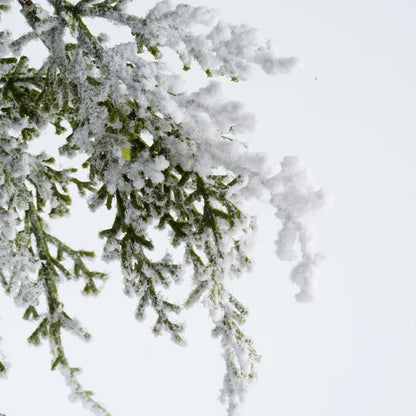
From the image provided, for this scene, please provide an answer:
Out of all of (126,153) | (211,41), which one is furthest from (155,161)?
(211,41)

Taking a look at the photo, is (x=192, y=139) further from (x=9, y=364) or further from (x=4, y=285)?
(x=9, y=364)

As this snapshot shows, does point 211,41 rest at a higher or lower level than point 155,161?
higher

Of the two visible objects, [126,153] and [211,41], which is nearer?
[211,41]

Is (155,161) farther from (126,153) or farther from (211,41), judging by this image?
(211,41)

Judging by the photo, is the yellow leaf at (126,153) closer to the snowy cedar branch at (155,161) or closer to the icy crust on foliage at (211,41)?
the snowy cedar branch at (155,161)

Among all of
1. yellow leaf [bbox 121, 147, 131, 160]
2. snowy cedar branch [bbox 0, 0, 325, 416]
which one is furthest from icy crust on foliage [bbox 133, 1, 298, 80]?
yellow leaf [bbox 121, 147, 131, 160]

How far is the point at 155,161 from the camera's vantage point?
3.06 meters

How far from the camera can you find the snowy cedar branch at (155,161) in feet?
9.29

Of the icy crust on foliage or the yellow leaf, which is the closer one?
the icy crust on foliage

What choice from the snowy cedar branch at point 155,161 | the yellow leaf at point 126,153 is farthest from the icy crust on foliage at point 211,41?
the yellow leaf at point 126,153

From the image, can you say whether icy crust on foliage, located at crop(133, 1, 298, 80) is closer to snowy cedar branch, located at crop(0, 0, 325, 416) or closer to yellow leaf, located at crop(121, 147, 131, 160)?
snowy cedar branch, located at crop(0, 0, 325, 416)

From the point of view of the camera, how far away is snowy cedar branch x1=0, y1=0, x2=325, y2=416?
9.29 ft

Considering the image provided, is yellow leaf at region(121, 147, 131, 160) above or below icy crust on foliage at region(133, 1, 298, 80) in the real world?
below

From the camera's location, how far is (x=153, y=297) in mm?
3650
